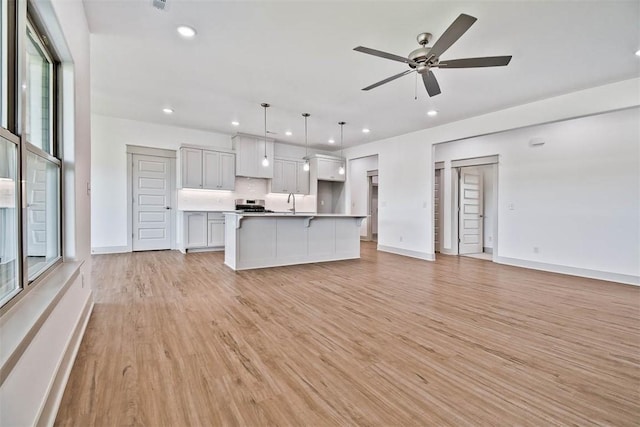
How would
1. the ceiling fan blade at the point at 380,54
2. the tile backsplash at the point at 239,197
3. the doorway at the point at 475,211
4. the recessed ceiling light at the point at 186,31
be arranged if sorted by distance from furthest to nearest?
the doorway at the point at 475,211 → the tile backsplash at the point at 239,197 → the recessed ceiling light at the point at 186,31 → the ceiling fan blade at the point at 380,54

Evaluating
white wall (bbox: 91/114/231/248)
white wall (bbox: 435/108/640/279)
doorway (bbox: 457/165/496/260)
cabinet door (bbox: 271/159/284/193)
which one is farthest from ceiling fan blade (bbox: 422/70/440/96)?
white wall (bbox: 91/114/231/248)

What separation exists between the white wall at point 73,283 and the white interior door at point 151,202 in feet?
12.2

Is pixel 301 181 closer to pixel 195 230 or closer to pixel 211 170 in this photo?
pixel 211 170

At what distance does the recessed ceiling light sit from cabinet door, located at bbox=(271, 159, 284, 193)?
4.73 m

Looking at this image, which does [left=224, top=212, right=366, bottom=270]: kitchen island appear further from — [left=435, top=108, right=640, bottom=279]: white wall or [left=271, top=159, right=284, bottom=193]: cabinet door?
[left=435, top=108, right=640, bottom=279]: white wall

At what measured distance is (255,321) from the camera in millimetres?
2648

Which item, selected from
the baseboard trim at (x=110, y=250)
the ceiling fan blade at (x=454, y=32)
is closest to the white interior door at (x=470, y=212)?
the ceiling fan blade at (x=454, y=32)

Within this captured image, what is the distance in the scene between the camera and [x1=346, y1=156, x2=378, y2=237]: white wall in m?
9.09

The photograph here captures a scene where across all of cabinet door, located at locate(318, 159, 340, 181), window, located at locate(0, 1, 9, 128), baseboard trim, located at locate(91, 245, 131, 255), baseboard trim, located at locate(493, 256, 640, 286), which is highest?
cabinet door, located at locate(318, 159, 340, 181)

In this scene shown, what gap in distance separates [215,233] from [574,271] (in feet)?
22.9

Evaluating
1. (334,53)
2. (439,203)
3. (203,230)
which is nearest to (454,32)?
(334,53)

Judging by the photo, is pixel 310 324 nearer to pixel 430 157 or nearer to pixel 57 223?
pixel 57 223

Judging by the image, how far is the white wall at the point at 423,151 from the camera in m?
4.07

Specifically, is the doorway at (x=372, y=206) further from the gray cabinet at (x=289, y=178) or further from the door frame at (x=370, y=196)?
the gray cabinet at (x=289, y=178)
